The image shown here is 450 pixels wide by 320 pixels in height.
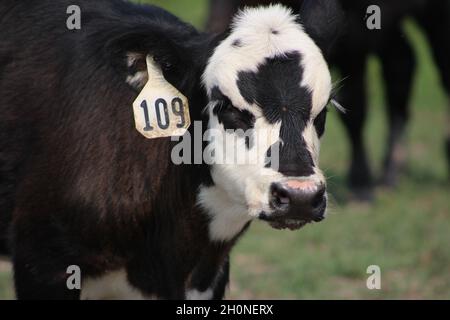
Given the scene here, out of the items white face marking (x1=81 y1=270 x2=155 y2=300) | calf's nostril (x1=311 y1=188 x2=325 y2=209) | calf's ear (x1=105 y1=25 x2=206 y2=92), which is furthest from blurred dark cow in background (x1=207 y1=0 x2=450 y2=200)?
calf's nostril (x1=311 y1=188 x2=325 y2=209)

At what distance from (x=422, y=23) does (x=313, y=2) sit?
477cm

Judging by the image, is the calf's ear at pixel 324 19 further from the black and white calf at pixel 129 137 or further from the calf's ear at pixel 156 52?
the calf's ear at pixel 156 52

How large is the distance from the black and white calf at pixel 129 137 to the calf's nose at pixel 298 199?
188 millimetres

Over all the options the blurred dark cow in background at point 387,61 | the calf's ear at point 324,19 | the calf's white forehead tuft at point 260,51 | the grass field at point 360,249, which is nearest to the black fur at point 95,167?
the calf's white forehead tuft at point 260,51

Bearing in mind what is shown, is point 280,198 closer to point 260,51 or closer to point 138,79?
point 260,51

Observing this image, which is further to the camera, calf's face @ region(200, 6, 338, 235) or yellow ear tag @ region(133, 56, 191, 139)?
yellow ear tag @ region(133, 56, 191, 139)

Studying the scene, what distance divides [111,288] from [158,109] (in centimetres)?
93

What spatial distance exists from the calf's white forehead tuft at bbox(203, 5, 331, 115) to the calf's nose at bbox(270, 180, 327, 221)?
0.43 meters

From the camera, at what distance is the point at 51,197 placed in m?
5.19

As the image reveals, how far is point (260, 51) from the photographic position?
494cm

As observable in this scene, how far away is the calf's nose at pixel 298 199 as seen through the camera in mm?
4543

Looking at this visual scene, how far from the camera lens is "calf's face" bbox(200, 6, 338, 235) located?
4.63 meters

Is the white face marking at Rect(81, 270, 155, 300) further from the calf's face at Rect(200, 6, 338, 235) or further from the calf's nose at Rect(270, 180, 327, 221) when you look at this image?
the calf's nose at Rect(270, 180, 327, 221)
